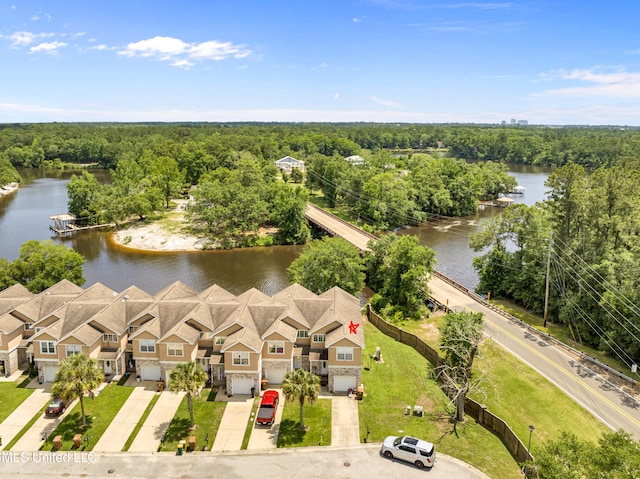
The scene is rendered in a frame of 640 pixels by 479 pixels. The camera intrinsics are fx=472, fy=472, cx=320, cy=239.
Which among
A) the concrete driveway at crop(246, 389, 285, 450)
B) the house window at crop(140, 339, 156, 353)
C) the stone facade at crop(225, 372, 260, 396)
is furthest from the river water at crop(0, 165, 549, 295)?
the concrete driveway at crop(246, 389, 285, 450)

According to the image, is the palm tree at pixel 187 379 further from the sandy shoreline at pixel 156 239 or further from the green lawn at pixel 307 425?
the sandy shoreline at pixel 156 239

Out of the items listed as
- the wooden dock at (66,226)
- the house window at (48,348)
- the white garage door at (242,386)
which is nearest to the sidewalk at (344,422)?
the white garage door at (242,386)

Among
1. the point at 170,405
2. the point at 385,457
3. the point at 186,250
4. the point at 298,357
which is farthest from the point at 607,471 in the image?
the point at 186,250

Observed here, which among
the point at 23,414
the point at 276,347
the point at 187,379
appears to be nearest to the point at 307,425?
the point at 276,347

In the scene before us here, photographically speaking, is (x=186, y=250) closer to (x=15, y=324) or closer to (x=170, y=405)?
(x=15, y=324)

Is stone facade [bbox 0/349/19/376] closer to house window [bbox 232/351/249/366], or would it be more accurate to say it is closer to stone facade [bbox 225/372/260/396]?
stone facade [bbox 225/372/260/396]

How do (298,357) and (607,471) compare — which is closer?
(607,471)
